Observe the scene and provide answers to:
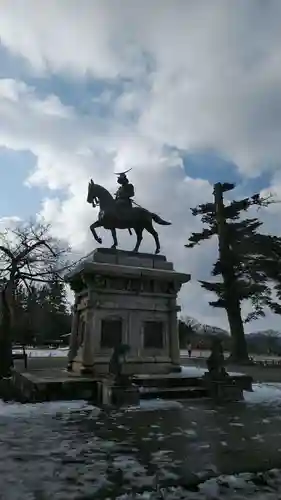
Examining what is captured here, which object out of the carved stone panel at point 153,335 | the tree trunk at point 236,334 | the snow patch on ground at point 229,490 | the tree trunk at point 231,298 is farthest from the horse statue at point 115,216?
the tree trunk at point 236,334

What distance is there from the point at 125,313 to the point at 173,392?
128 inches

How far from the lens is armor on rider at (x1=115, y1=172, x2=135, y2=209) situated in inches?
559

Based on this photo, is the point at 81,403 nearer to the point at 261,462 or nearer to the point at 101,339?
the point at 101,339

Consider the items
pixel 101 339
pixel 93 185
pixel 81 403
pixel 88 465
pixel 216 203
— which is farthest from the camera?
pixel 216 203

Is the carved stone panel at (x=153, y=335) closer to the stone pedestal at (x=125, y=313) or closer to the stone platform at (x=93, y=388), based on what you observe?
the stone pedestal at (x=125, y=313)

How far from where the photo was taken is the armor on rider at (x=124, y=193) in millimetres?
14203

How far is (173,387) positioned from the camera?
10.6 m

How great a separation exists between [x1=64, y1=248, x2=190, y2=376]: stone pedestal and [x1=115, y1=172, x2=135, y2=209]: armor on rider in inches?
67.0

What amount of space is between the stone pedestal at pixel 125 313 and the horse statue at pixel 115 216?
95 cm

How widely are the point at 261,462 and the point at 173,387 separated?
5.76m

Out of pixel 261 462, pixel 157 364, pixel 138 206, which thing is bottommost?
pixel 261 462

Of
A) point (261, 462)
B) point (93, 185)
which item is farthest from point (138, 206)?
→ point (261, 462)

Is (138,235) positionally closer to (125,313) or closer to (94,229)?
(94,229)

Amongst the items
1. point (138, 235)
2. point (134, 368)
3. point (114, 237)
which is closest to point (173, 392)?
point (134, 368)
